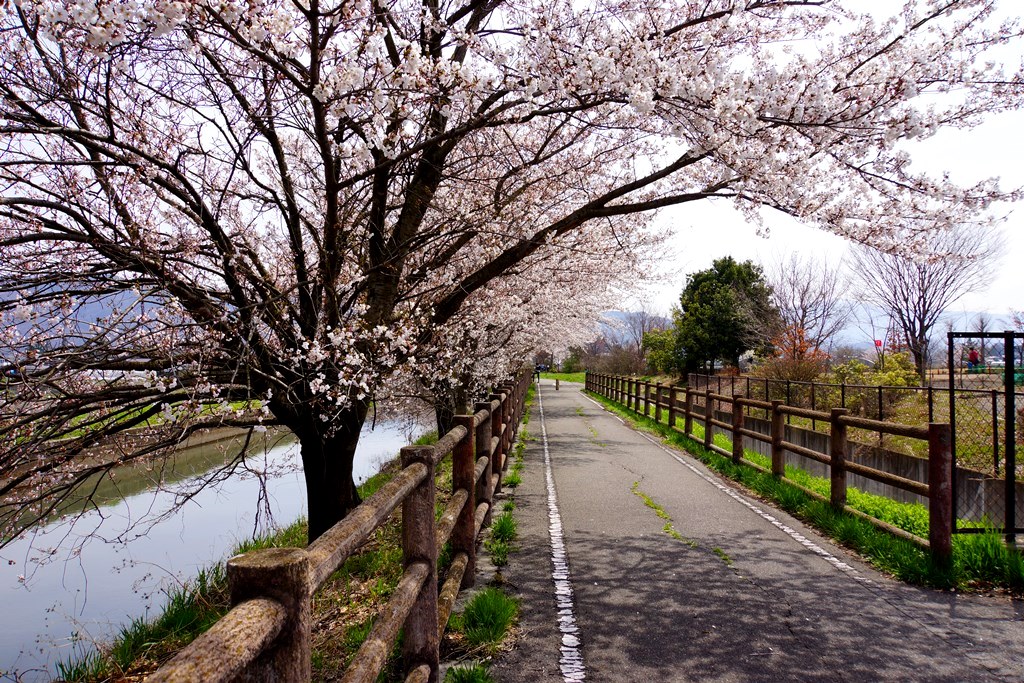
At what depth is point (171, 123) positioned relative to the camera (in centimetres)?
655

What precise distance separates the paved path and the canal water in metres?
2.98

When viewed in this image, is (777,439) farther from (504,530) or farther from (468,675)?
(468,675)

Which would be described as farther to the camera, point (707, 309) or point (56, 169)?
point (707, 309)

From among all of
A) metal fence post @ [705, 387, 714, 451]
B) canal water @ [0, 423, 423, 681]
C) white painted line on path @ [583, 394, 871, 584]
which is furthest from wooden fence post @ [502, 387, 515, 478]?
metal fence post @ [705, 387, 714, 451]

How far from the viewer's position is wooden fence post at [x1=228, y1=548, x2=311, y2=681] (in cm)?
165

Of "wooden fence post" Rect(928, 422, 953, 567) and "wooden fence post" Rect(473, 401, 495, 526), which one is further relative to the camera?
"wooden fence post" Rect(473, 401, 495, 526)

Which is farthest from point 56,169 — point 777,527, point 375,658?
point 777,527

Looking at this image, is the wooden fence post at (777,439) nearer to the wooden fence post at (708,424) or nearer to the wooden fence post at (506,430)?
the wooden fence post at (708,424)

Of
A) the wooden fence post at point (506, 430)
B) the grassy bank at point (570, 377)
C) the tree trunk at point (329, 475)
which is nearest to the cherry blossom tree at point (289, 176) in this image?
the tree trunk at point (329, 475)

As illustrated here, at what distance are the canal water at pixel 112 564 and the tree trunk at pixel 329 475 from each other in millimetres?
371

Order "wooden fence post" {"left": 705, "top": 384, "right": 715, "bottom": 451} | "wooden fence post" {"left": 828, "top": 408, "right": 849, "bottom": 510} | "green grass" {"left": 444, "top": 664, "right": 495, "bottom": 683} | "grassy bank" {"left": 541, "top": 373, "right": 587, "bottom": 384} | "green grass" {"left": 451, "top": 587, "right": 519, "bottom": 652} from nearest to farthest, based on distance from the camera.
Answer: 1. "green grass" {"left": 444, "top": 664, "right": 495, "bottom": 683}
2. "green grass" {"left": 451, "top": 587, "right": 519, "bottom": 652}
3. "wooden fence post" {"left": 828, "top": 408, "right": 849, "bottom": 510}
4. "wooden fence post" {"left": 705, "top": 384, "right": 715, "bottom": 451}
5. "grassy bank" {"left": 541, "top": 373, "right": 587, "bottom": 384}

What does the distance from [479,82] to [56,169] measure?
3796 mm

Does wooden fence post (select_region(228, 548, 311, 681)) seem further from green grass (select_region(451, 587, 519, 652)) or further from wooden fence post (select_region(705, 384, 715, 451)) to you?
wooden fence post (select_region(705, 384, 715, 451))

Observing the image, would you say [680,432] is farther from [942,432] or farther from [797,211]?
[942,432]
